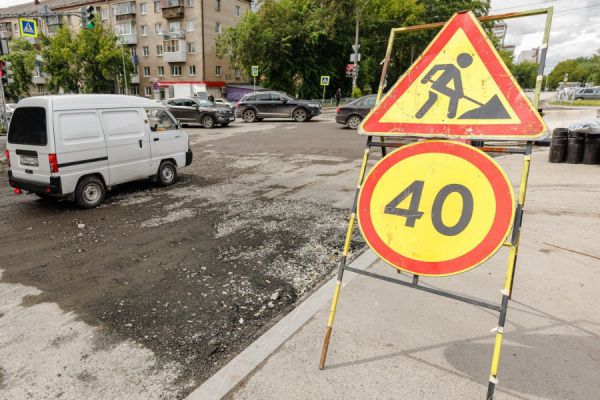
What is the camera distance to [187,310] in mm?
3576

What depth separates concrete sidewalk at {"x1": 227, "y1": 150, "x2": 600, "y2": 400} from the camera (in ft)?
8.24

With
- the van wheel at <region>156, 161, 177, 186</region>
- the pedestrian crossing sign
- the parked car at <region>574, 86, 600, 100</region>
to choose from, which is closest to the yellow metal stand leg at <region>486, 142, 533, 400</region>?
the van wheel at <region>156, 161, 177, 186</region>

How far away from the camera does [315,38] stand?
38.3m

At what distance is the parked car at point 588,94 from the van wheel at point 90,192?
5932 centimetres

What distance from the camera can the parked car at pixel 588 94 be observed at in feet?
158

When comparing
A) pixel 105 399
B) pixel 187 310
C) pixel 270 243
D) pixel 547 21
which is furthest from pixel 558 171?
pixel 105 399

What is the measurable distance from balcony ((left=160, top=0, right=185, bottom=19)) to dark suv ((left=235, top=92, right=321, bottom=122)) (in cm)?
2993

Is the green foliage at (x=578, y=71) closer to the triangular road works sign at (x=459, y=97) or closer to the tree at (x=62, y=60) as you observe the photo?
the tree at (x=62, y=60)

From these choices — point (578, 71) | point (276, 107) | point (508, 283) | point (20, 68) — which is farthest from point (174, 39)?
point (578, 71)

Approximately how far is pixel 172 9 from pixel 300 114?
109 ft

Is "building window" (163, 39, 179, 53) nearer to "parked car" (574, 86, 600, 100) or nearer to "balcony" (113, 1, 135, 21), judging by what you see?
"balcony" (113, 1, 135, 21)

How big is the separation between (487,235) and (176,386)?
2.29 metres

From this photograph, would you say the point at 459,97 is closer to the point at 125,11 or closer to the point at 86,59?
the point at 86,59

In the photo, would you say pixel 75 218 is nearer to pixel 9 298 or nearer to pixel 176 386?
pixel 9 298
